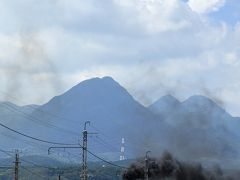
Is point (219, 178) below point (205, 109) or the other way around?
below

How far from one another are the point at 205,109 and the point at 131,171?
64.4 meters

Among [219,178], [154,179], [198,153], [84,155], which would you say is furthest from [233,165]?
[84,155]

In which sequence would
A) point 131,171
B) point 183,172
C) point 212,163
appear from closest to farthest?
point 131,171 → point 183,172 → point 212,163

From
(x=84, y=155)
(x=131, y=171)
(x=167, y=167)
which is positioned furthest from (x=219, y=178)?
(x=84, y=155)

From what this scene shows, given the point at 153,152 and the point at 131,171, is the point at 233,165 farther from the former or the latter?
the point at 131,171

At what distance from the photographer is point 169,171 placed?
411 feet

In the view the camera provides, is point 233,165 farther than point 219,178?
Yes

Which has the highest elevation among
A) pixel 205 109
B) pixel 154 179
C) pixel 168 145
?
pixel 205 109

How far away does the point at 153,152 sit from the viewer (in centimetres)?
14888

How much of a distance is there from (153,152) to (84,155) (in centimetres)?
7657

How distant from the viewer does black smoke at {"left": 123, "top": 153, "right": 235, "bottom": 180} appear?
119875mm

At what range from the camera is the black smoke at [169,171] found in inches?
4719

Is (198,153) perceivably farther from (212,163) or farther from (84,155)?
(84,155)

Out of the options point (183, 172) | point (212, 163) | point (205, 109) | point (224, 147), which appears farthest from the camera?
point (224, 147)
